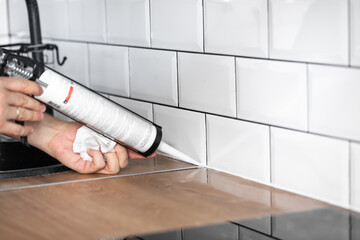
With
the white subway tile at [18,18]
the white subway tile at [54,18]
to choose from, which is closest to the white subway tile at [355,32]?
the white subway tile at [54,18]

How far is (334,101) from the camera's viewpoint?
1.02m

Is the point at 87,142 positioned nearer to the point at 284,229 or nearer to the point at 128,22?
the point at 128,22

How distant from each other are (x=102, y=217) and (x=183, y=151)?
1.36 ft

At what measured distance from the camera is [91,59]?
67.2 inches

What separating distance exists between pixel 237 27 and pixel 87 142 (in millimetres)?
385

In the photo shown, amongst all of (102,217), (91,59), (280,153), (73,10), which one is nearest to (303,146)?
(280,153)

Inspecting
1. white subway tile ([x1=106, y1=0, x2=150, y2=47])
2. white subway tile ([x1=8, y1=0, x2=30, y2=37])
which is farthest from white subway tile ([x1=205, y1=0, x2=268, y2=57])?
white subway tile ([x1=8, y1=0, x2=30, y2=37])

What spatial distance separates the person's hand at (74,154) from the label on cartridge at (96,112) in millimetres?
44

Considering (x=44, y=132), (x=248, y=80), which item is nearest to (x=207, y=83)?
(x=248, y=80)

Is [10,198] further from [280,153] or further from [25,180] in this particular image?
[280,153]

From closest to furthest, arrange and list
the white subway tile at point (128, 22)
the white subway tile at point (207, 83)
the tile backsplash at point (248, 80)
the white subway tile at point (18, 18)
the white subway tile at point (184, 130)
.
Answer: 1. the tile backsplash at point (248, 80)
2. the white subway tile at point (207, 83)
3. the white subway tile at point (184, 130)
4. the white subway tile at point (128, 22)
5. the white subway tile at point (18, 18)

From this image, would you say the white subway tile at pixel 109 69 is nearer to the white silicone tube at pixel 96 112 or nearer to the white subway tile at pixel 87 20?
the white subway tile at pixel 87 20

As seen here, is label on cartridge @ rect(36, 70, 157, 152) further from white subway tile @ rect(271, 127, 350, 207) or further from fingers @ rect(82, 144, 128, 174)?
white subway tile @ rect(271, 127, 350, 207)

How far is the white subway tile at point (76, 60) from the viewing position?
174 centimetres
